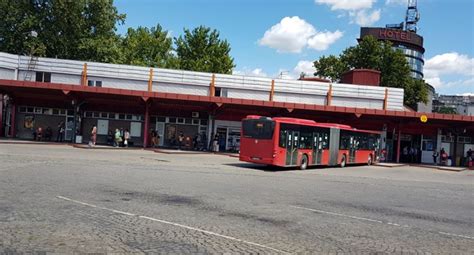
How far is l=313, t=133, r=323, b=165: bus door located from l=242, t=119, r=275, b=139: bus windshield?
407 cm

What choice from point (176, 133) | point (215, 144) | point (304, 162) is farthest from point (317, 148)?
point (176, 133)

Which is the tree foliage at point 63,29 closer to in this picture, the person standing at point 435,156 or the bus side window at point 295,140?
the bus side window at point 295,140

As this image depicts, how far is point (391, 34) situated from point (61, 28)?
91.7 m

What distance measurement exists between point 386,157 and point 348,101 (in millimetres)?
6017

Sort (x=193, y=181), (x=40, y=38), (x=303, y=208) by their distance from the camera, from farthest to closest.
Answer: (x=40, y=38) < (x=193, y=181) < (x=303, y=208)

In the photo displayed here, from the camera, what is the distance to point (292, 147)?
25375 mm

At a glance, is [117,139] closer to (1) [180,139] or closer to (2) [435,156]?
(1) [180,139]

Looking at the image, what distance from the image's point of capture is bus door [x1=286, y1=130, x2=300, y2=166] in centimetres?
2504

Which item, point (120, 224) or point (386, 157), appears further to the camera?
point (386, 157)

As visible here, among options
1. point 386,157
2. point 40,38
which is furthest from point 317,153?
point 40,38

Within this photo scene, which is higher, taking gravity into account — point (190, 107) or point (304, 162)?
point (190, 107)

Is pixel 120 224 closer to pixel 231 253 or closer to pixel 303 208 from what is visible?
pixel 231 253

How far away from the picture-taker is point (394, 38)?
11981 centimetres

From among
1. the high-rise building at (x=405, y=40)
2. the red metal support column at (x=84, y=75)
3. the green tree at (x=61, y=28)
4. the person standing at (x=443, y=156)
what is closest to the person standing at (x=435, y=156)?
the person standing at (x=443, y=156)
